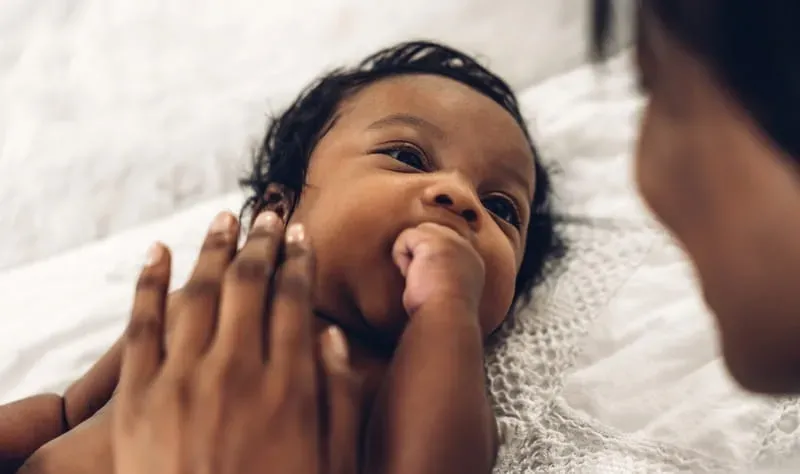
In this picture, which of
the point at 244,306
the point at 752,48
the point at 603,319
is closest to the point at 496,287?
the point at 603,319

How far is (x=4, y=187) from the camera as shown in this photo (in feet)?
3.77

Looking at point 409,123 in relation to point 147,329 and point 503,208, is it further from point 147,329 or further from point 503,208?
point 147,329

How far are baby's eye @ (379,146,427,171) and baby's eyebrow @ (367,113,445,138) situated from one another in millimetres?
25

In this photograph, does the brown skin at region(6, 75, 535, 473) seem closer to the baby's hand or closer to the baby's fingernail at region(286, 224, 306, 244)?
the baby's hand

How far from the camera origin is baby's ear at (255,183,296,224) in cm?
92

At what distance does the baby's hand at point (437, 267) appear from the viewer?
73 centimetres

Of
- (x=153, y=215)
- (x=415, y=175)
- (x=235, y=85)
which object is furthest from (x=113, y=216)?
(x=415, y=175)

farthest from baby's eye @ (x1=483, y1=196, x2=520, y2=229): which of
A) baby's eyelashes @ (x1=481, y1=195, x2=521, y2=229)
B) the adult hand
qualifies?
the adult hand

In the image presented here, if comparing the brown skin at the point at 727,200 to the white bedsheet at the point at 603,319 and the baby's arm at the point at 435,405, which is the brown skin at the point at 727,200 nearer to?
the baby's arm at the point at 435,405

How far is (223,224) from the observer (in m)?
0.68

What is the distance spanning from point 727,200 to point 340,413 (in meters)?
0.27

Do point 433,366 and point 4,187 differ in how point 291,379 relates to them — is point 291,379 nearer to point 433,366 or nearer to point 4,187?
point 433,366

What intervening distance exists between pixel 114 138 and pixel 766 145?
0.92m

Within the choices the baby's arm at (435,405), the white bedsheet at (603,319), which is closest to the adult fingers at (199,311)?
the baby's arm at (435,405)
